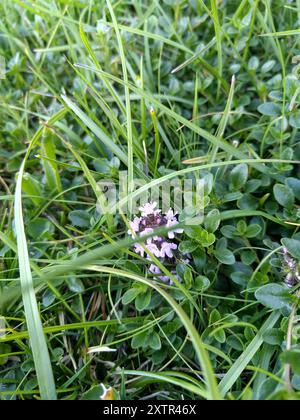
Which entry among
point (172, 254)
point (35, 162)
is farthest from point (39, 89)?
point (172, 254)

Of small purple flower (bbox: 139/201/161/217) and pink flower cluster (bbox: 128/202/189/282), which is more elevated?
small purple flower (bbox: 139/201/161/217)

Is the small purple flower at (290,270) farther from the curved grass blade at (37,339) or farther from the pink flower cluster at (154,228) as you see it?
the curved grass blade at (37,339)

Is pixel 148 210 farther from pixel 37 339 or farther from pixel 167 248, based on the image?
pixel 37 339

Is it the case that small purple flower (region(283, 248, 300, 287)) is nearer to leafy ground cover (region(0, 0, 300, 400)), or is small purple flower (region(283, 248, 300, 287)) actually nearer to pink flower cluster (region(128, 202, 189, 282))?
leafy ground cover (region(0, 0, 300, 400))

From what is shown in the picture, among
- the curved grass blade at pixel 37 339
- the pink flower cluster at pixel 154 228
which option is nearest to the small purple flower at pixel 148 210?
the pink flower cluster at pixel 154 228

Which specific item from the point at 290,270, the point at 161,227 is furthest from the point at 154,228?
the point at 290,270

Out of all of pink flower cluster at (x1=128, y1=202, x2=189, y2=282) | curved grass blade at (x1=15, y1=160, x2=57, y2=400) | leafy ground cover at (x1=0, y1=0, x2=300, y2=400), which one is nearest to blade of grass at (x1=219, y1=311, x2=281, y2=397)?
leafy ground cover at (x1=0, y1=0, x2=300, y2=400)

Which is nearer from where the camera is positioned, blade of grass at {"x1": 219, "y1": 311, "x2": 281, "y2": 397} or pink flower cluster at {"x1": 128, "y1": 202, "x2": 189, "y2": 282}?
blade of grass at {"x1": 219, "y1": 311, "x2": 281, "y2": 397}
